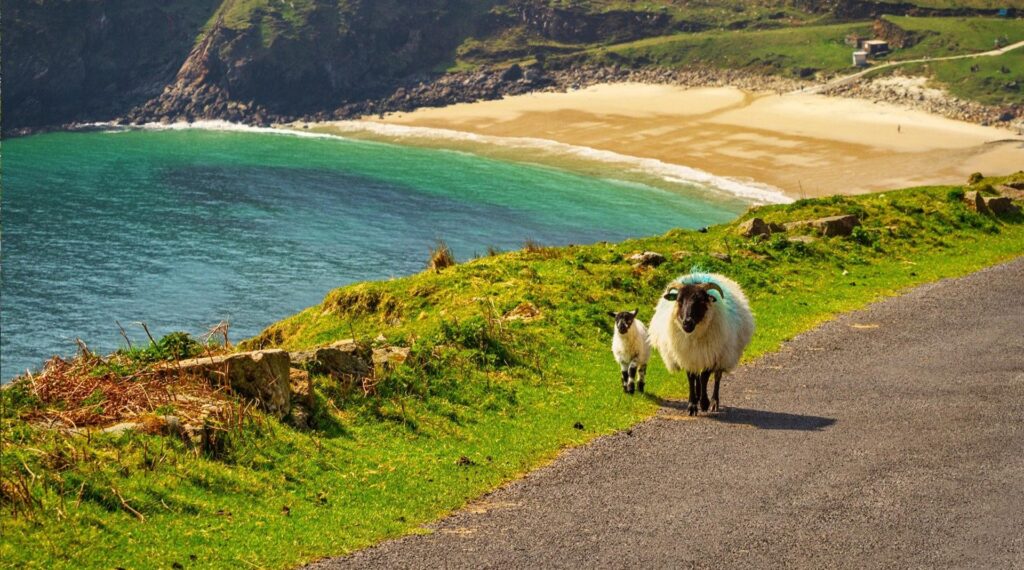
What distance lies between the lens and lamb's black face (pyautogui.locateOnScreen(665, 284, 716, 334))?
1847cm

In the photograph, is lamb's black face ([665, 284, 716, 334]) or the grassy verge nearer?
the grassy verge

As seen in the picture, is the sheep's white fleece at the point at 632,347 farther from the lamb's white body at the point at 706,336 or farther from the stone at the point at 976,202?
the stone at the point at 976,202

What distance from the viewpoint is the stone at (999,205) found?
123ft

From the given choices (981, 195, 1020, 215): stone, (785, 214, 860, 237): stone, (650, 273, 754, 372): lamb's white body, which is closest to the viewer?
(650, 273, 754, 372): lamb's white body

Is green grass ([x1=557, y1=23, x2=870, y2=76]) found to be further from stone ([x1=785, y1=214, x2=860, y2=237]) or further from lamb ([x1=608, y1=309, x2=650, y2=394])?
lamb ([x1=608, y1=309, x2=650, y2=394])

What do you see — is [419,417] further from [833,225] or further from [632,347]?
[833,225]

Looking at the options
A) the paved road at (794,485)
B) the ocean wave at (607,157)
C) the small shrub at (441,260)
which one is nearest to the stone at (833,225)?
the paved road at (794,485)

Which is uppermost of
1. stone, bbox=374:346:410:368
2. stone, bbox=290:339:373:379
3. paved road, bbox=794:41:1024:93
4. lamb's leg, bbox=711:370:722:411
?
paved road, bbox=794:41:1024:93

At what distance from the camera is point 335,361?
18.6 metres

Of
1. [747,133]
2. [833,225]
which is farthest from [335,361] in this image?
[747,133]

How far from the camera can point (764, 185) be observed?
3484 inches

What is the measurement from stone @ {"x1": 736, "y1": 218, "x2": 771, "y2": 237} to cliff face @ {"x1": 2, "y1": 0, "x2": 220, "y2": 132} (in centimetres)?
14166

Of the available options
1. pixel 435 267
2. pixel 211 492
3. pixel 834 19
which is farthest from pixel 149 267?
pixel 834 19

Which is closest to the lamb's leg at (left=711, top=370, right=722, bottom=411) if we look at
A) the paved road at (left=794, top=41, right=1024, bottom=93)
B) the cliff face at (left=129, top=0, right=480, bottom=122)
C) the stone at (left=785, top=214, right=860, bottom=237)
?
the stone at (left=785, top=214, right=860, bottom=237)
